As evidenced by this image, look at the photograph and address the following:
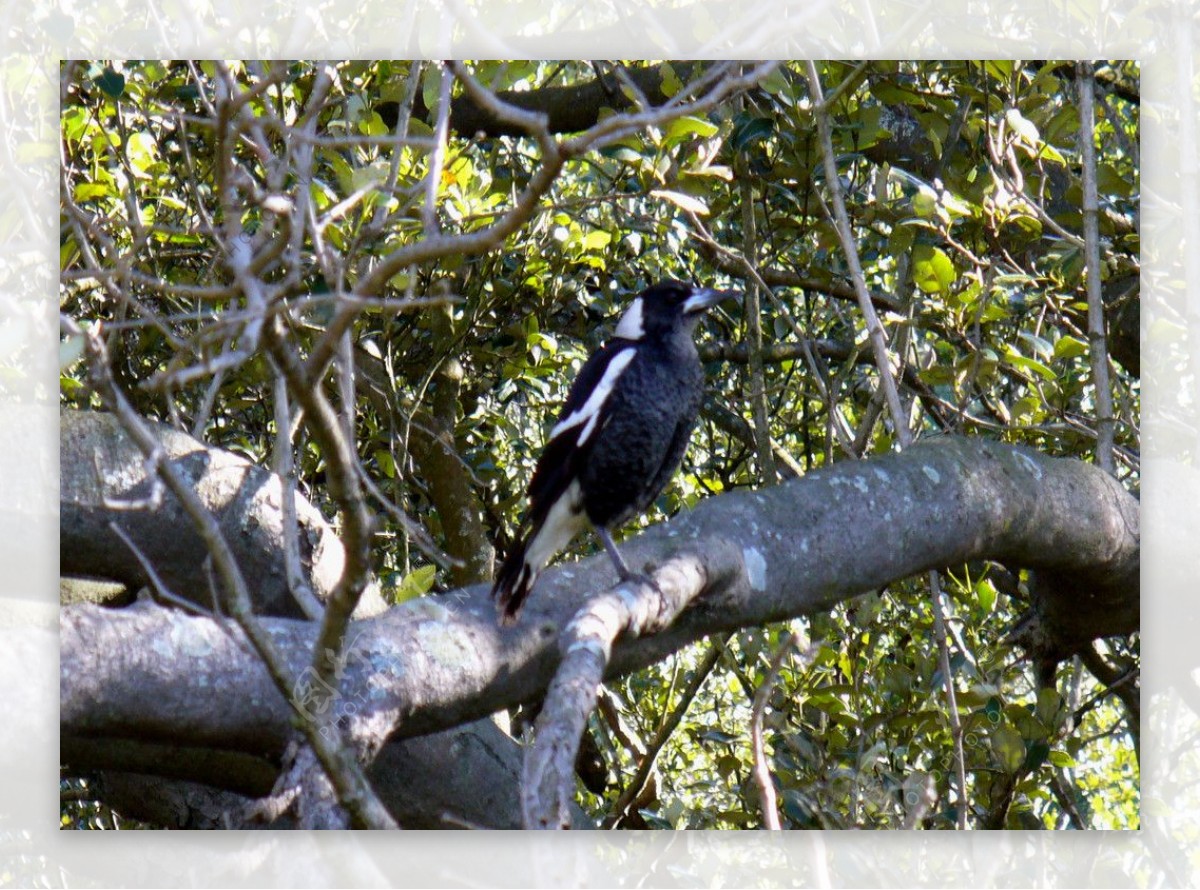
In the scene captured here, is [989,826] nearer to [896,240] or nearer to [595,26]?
[896,240]

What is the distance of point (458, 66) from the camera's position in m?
1.45

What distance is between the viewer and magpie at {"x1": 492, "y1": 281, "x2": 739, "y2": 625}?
2.53 m

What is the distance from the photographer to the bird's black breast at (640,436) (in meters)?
2.53

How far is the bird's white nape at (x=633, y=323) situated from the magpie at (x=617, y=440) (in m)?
0.04

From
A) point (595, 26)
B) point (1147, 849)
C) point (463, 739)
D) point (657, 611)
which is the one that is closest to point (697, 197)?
point (595, 26)

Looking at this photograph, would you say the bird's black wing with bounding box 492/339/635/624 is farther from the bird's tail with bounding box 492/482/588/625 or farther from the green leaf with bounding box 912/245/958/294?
the green leaf with bounding box 912/245/958/294

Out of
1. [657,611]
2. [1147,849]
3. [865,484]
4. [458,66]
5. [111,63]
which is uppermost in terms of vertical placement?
[111,63]

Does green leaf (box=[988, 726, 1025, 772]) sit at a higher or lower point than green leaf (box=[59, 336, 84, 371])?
lower

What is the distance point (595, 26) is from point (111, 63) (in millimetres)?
804

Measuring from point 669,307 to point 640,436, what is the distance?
290 millimetres

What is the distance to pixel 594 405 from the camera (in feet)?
8.36

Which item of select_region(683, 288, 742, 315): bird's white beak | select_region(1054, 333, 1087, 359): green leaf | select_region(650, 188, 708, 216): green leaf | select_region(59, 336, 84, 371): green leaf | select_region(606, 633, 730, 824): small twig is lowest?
select_region(606, 633, 730, 824): small twig

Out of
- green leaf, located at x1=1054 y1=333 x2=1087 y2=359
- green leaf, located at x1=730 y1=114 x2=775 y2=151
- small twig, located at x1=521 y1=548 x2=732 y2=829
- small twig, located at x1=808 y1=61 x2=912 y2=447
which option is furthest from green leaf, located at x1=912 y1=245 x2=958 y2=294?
small twig, located at x1=521 y1=548 x2=732 y2=829

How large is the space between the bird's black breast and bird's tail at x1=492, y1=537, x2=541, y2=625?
0.35m
